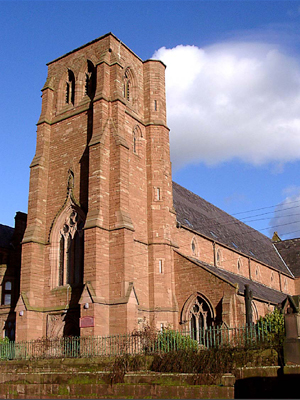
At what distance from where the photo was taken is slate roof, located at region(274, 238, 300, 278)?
164ft

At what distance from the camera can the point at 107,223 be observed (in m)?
24.6

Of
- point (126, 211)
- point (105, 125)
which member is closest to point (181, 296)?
point (126, 211)

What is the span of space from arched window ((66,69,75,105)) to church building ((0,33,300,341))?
8cm

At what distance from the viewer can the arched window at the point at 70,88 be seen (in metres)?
29.8

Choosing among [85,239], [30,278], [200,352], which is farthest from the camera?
[30,278]

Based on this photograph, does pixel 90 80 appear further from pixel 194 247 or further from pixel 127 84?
pixel 194 247

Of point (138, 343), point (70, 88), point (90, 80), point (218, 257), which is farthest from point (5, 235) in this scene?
point (138, 343)

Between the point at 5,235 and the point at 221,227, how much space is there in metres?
18.5

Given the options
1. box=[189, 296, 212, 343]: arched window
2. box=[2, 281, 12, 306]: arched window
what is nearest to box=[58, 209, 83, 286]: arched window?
box=[189, 296, 212, 343]: arched window

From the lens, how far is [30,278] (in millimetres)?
25750

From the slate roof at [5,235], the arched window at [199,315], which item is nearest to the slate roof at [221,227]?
the arched window at [199,315]

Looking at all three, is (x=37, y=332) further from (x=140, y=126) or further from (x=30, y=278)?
(x=140, y=126)

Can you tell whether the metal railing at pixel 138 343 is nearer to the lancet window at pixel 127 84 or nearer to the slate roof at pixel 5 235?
the slate roof at pixel 5 235

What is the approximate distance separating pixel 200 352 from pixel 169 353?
1.10 m
